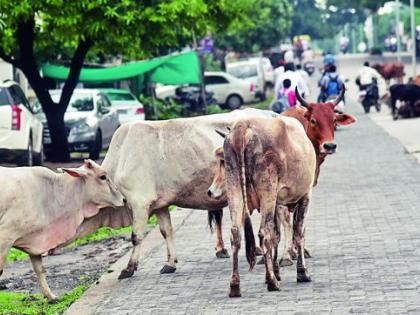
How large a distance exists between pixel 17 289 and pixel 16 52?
19.6m

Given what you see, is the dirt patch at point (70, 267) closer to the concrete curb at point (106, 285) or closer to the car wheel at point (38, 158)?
the concrete curb at point (106, 285)

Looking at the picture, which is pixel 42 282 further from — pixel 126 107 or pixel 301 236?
pixel 126 107

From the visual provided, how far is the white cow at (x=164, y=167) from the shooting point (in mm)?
12703

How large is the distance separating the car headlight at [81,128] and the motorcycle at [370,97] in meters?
13.6

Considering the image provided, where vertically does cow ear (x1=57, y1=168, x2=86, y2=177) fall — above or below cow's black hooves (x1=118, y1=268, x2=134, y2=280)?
above

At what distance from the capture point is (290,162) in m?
11.3

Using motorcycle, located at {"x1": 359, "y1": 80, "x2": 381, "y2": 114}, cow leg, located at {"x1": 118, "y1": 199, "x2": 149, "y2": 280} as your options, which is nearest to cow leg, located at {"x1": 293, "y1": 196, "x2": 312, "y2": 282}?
cow leg, located at {"x1": 118, "y1": 199, "x2": 149, "y2": 280}

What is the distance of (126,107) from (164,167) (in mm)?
23244

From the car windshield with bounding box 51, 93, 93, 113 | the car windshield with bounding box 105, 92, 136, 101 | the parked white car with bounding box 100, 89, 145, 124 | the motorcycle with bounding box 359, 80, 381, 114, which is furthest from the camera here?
the motorcycle with bounding box 359, 80, 381, 114

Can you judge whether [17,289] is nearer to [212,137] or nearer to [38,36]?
[212,137]

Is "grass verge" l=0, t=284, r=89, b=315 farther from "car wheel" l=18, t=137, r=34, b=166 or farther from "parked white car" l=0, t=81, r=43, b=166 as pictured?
"car wheel" l=18, t=137, r=34, b=166

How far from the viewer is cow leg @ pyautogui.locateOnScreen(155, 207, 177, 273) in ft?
41.4

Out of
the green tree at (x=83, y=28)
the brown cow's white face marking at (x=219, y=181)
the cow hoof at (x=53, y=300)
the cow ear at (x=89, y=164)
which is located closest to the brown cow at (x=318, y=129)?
the brown cow's white face marking at (x=219, y=181)

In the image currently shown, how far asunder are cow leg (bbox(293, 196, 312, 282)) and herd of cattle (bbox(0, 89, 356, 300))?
0.4 inches
